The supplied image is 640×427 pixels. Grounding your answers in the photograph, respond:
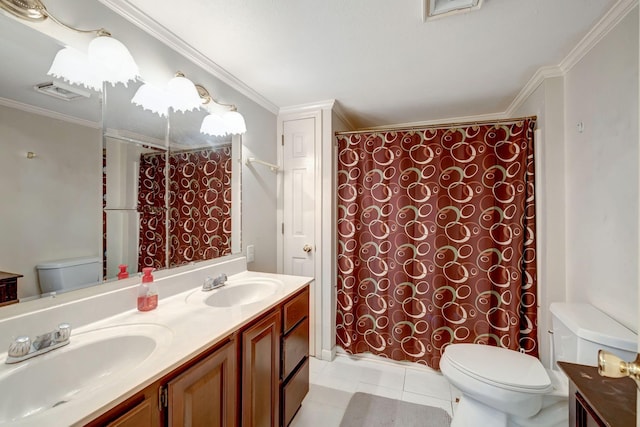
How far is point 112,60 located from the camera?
110 centimetres

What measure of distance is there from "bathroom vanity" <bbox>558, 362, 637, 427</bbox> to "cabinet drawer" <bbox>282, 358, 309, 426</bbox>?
121 cm

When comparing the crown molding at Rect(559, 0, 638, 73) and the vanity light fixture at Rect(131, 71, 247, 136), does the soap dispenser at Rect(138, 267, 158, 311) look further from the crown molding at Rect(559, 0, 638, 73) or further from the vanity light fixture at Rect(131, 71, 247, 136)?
the crown molding at Rect(559, 0, 638, 73)

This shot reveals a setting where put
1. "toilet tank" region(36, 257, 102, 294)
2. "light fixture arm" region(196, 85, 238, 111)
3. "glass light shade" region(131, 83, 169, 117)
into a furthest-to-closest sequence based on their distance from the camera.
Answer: "light fixture arm" region(196, 85, 238, 111), "glass light shade" region(131, 83, 169, 117), "toilet tank" region(36, 257, 102, 294)

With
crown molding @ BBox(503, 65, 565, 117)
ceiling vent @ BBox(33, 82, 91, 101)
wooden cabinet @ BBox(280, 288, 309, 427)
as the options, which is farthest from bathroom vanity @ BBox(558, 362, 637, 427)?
ceiling vent @ BBox(33, 82, 91, 101)

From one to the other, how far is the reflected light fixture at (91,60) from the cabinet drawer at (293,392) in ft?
5.63

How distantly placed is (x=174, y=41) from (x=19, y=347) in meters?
1.46

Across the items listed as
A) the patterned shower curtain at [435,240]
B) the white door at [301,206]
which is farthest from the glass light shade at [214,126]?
→ the patterned shower curtain at [435,240]

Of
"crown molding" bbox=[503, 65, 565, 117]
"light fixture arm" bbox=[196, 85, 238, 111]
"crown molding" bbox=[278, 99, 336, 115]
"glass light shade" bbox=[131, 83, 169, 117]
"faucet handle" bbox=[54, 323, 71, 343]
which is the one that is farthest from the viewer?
"crown molding" bbox=[278, 99, 336, 115]

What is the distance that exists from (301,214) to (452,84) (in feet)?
5.08

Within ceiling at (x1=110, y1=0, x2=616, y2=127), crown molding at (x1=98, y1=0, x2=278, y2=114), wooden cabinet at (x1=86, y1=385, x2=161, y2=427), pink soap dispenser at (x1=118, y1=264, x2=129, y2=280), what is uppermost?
ceiling at (x1=110, y1=0, x2=616, y2=127)

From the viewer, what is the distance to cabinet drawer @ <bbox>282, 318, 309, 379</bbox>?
1430 mm

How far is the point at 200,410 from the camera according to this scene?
890 mm

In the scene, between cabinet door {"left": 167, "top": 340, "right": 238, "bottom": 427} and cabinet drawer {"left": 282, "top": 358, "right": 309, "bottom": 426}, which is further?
cabinet drawer {"left": 282, "top": 358, "right": 309, "bottom": 426}

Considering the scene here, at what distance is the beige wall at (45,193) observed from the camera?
33.8 inches
